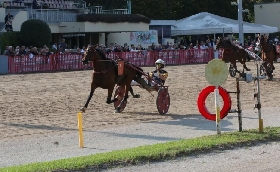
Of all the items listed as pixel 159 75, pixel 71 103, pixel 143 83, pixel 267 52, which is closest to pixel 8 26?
pixel 267 52

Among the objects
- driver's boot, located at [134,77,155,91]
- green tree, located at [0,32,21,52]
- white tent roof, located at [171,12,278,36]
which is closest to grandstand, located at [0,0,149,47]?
green tree, located at [0,32,21,52]

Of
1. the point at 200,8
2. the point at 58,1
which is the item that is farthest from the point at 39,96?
the point at 200,8

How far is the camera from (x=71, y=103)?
808 inches

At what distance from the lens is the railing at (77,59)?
3462 centimetres

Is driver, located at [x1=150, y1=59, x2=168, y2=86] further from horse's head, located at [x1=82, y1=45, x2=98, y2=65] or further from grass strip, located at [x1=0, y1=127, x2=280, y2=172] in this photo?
grass strip, located at [x1=0, y1=127, x2=280, y2=172]

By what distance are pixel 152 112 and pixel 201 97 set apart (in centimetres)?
426

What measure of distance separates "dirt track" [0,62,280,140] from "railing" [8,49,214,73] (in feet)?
13.3

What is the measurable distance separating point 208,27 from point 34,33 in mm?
16286

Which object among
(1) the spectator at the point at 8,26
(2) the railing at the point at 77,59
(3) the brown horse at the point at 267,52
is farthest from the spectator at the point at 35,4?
(3) the brown horse at the point at 267,52

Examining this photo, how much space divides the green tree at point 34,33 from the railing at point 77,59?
446 cm

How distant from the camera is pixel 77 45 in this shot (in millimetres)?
49594

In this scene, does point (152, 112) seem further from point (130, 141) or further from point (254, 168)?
point (254, 168)

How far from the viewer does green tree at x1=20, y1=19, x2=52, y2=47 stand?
134 feet

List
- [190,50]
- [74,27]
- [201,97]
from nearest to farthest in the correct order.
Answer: [201,97] → [190,50] → [74,27]
